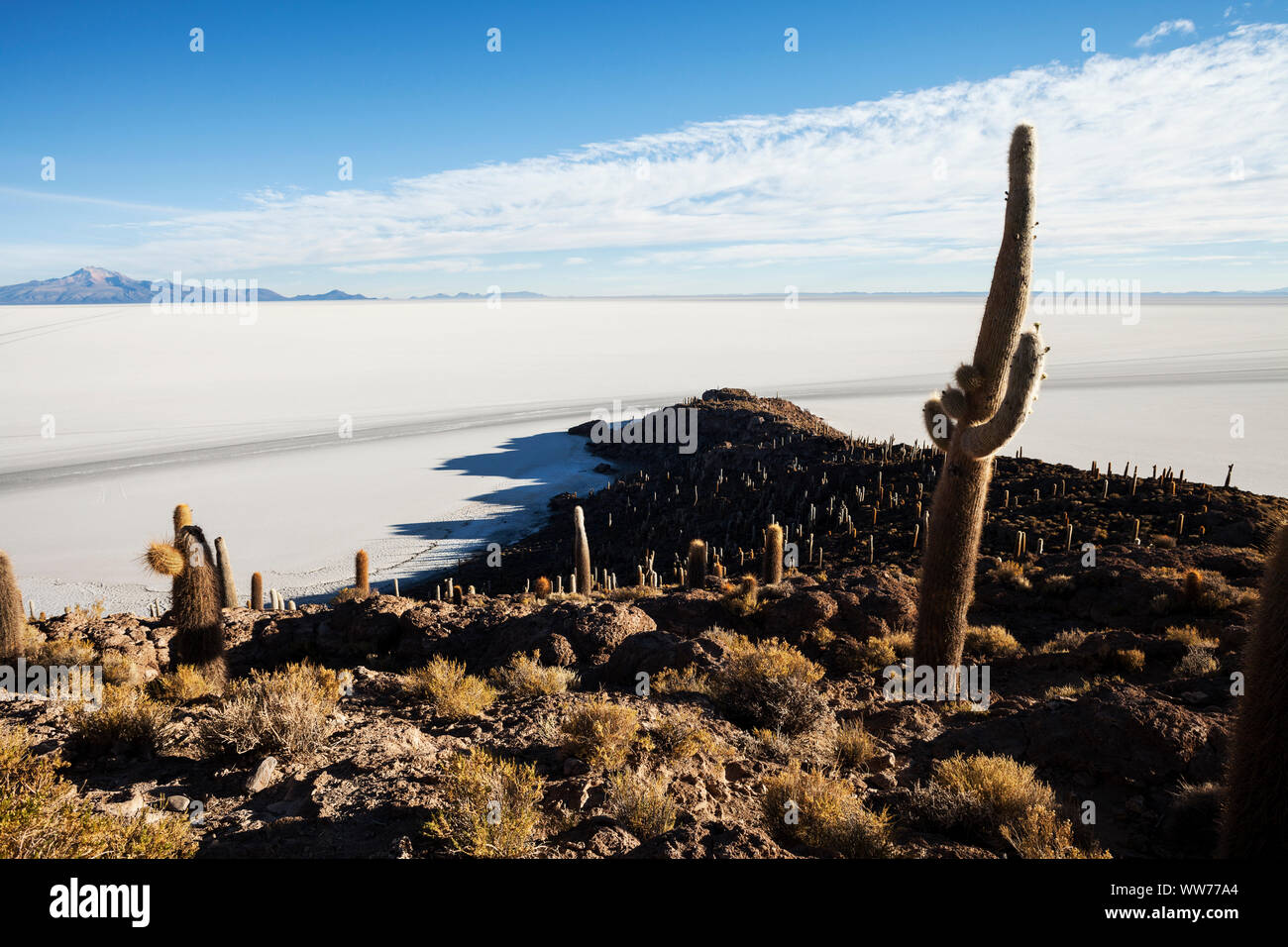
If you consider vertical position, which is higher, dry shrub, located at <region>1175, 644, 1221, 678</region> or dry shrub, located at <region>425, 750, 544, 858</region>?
dry shrub, located at <region>425, 750, 544, 858</region>

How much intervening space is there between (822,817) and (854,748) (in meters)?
2.01

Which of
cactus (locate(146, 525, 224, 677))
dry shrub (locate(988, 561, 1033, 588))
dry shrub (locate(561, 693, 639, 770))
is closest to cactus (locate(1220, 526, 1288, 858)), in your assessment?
dry shrub (locate(561, 693, 639, 770))

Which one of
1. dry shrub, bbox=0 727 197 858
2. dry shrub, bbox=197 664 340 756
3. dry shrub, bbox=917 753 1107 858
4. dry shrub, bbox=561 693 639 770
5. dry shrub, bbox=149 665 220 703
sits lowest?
dry shrub, bbox=149 665 220 703

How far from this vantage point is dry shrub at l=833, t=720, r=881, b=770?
6562mm

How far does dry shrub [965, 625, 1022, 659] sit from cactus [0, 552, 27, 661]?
1400 centimetres

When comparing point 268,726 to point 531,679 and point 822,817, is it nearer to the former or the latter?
point 531,679

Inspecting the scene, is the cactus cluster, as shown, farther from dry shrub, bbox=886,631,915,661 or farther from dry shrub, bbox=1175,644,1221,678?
dry shrub, bbox=1175,644,1221,678

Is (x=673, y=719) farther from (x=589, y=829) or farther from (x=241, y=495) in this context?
(x=241, y=495)

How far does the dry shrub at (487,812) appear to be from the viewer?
429 centimetres

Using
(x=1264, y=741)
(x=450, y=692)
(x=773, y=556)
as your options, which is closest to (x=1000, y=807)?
(x=1264, y=741)

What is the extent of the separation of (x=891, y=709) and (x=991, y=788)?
271cm
